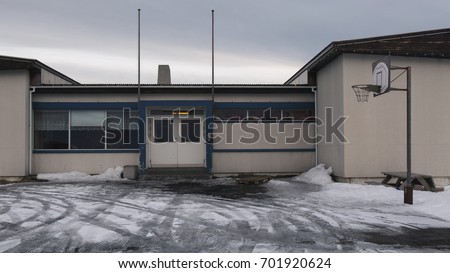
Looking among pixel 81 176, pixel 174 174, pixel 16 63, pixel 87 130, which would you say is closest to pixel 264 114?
pixel 174 174

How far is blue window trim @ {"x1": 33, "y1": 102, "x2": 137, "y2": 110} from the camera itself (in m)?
17.3

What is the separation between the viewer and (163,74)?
824 inches

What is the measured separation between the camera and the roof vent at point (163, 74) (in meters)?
20.8

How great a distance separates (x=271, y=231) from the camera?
740 centimetres

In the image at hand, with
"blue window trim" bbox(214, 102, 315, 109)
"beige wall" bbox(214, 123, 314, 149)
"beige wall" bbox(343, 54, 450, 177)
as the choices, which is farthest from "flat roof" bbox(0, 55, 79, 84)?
"beige wall" bbox(343, 54, 450, 177)

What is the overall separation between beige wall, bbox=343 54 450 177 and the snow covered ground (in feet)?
7.08

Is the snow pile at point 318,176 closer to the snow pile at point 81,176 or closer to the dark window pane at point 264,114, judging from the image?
the dark window pane at point 264,114

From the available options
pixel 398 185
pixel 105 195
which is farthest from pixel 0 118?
pixel 398 185

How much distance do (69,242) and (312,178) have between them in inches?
430

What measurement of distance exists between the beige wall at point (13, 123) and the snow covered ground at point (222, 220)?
333 centimetres

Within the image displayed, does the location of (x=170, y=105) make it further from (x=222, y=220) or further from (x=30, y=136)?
(x=222, y=220)

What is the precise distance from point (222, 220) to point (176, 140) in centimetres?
996

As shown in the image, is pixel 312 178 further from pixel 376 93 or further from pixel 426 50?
pixel 426 50

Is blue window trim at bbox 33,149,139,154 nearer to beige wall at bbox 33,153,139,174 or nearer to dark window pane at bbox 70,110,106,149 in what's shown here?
beige wall at bbox 33,153,139,174
